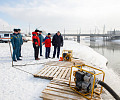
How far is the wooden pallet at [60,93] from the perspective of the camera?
2.68 metres

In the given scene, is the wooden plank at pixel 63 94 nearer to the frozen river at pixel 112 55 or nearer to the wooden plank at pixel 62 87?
the wooden plank at pixel 62 87

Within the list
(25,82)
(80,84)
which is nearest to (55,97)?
(80,84)

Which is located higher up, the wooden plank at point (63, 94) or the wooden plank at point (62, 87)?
the wooden plank at point (62, 87)

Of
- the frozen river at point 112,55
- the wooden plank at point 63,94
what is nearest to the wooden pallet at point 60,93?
the wooden plank at point 63,94

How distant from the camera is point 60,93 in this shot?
2859mm

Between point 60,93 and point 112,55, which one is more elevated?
point 60,93

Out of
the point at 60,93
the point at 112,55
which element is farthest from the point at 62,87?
the point at 112,55

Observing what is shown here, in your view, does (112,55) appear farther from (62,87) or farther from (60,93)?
(60,93)

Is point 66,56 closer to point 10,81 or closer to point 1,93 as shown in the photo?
point 10,81

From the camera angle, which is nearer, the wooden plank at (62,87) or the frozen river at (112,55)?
the wooden plank at (62,87)

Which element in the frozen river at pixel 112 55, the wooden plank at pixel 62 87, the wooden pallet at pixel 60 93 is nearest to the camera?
the wooden pallet at pixel 60 93

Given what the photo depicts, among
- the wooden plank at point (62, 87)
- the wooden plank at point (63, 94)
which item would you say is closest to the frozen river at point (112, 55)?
A: the wooden plank at point (62, 87)

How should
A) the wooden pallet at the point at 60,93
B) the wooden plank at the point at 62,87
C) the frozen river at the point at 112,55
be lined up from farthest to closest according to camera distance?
1. the frozen river at the point at 112,55
2. the wooden plank at the point at 62,87
3. the wooden pallet at the point at 60,93

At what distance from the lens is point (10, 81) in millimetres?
3818
